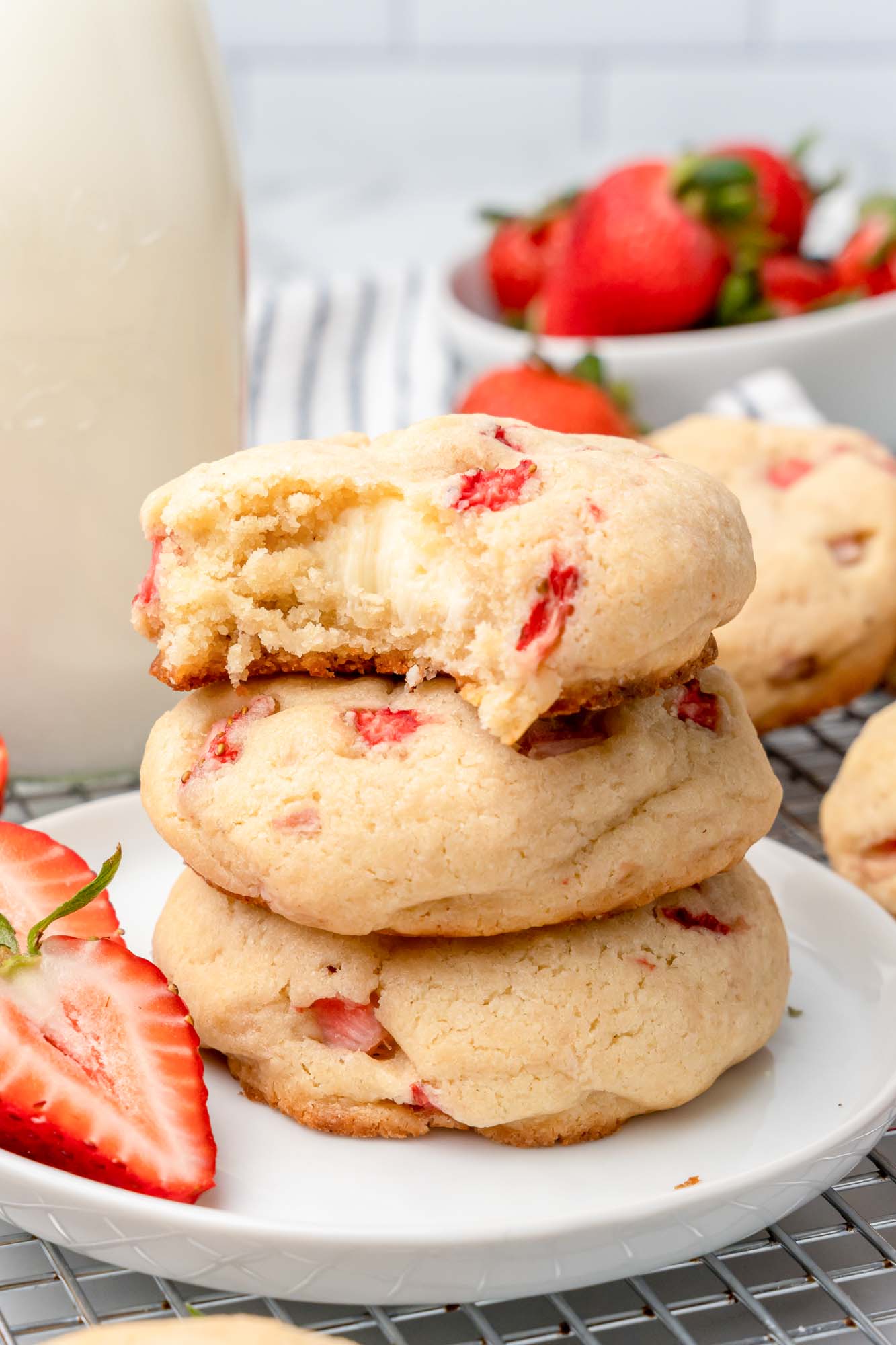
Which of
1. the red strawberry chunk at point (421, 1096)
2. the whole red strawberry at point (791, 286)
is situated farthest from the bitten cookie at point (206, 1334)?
the whole red strawberry at point (791, 286)

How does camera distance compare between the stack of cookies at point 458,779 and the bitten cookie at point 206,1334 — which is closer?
the bitten cookie at point 206,1334

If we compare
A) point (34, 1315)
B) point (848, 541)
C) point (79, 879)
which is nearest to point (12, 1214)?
point (34, 1315)

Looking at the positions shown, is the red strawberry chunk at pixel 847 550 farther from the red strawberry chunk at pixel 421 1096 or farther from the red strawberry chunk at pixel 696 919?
the red strawberry chunk at pixel 421 1096

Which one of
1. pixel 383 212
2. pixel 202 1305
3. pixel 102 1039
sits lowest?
pixel 383 212

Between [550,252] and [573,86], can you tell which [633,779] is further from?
[573,86]

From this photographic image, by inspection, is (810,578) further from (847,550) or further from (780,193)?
(780,193)

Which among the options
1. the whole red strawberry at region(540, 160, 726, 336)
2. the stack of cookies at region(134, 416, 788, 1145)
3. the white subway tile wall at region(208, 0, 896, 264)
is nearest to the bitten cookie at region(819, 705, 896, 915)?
the stack of cookies at region(134, 416, 788, 1145)

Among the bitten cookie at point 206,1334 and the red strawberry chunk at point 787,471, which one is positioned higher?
the bitten cookie at point 206,1334

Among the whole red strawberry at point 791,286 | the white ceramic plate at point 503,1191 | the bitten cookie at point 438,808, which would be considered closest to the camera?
the white ceramic plate at point 503,1191
